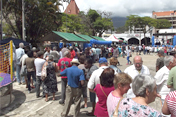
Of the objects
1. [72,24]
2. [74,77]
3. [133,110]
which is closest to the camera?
[133,110]

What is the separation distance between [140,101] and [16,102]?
5.23m

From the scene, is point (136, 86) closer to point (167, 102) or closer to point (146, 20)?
point (167, 102)

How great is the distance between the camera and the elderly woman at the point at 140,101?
182 cm

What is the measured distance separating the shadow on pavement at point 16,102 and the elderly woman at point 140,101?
4.44 meters

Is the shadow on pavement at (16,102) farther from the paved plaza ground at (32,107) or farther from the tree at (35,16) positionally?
the tree at (35,16)

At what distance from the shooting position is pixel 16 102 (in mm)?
6031

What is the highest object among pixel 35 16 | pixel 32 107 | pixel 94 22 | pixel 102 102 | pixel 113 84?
pixel 94 22

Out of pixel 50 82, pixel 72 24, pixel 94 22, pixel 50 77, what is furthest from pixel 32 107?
pixel 94 22

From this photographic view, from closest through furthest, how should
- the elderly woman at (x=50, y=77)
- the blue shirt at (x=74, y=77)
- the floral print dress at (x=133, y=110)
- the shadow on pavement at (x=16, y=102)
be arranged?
the floral print dress at (x=133, y=110) → the blue shirt at (x=74, y=77) → the shadow on pavement at (x=16, y=102) → the elderly woman at (x=50, y=77)

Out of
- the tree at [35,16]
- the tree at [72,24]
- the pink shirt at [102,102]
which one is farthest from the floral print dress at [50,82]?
the tree at [72,24]

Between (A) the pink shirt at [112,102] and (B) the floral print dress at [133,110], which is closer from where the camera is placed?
(B) the floral print dress at [133,110]

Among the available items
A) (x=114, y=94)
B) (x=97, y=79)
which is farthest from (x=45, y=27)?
(x=114, y=94)

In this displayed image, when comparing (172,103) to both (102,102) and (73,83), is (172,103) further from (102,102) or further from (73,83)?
(73,83)

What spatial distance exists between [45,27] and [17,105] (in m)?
14.4
